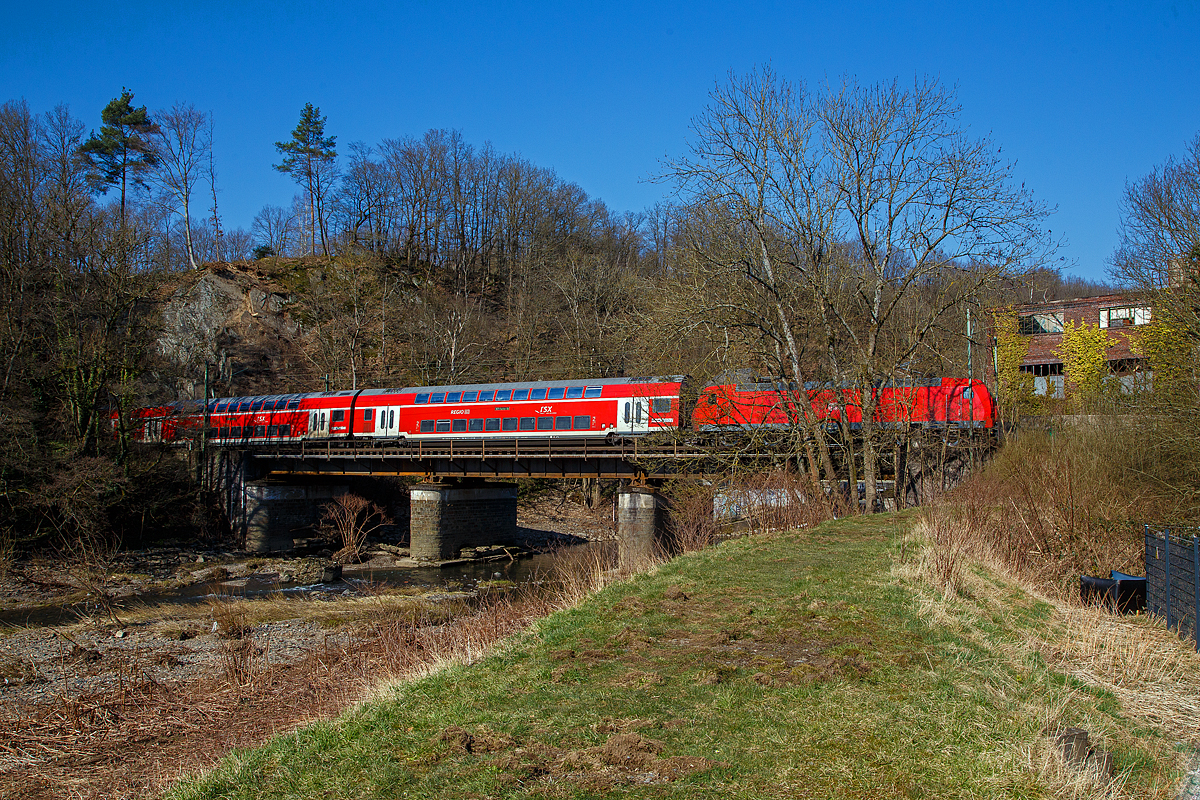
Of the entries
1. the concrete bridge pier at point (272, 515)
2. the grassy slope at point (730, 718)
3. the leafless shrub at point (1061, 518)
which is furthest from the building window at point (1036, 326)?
the grassy slope at point (730, 718)

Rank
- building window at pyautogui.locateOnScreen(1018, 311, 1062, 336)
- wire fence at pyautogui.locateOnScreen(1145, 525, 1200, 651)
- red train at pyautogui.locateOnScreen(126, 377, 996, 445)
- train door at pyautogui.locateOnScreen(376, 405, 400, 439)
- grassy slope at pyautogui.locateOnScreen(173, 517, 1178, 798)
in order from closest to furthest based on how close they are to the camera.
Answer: grassy slope at pyautogui.locateOnScreen(173, 517, 1178, 798)
wire fence at pyautogui.locateOnScreen(1145, 525, 1200, 651)
red train at pyautogui.locateOnScreen(126, 377, 996, 445)
train door at pyautogui.locateOnScreen(376, 405, 400, 439)
building window at pyautogui.locateOnScreen(1018, 311, 1062, 336)

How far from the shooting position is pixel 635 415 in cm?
3272

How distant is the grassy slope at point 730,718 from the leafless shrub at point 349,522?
90.0 feet

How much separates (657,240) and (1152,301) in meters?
59.5

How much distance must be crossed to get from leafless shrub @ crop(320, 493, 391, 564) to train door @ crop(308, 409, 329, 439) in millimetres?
3327

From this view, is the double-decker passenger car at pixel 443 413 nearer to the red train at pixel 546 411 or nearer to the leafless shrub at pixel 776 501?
the red train at pixel 546 411

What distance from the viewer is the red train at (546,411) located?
2689 cm

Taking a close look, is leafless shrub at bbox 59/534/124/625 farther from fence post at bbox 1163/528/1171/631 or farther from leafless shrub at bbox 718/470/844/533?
fence post at bbox 1163/528/1171/631

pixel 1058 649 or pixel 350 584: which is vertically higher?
pixel 1058 649

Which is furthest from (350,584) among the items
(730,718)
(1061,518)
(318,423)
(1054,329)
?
(1054,329)

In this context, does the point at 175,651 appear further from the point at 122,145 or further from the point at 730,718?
the point at 122,145

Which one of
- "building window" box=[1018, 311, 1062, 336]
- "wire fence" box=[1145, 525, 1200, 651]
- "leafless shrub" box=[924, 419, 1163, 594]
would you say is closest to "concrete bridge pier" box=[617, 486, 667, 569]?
"leafless shrub" box=[924, 419, 1163, 594]

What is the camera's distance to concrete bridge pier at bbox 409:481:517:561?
34.6 metres

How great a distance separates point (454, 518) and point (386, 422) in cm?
653
